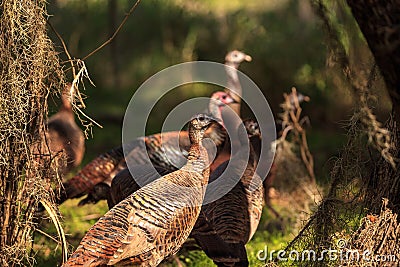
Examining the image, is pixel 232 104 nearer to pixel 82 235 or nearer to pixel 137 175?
pixel 82 235

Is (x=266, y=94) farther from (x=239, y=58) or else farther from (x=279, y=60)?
(x=239, y=58)

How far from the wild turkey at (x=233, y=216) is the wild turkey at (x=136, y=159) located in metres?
0.62

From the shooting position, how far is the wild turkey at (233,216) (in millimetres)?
4594

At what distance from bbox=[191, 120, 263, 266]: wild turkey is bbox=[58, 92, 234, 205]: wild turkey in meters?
0.62

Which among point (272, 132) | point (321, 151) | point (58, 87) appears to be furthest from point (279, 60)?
point (58, 87)

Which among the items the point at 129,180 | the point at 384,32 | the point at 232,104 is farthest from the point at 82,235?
the point at 384,32

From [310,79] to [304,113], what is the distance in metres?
0.71

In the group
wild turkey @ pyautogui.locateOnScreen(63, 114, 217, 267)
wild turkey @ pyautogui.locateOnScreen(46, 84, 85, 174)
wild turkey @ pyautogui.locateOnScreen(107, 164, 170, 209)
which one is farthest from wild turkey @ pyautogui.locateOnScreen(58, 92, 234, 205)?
wild turkey @ pyautogui.locateOnScreen(63, 114, 217, 267)

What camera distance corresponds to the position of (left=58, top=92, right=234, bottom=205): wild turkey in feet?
20.9

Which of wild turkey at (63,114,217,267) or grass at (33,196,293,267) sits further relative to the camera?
grass at (33,196,293,267)

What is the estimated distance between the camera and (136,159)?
634 cm

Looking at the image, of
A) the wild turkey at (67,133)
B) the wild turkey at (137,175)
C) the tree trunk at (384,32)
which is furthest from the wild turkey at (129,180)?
the tree trunk at (384,32)

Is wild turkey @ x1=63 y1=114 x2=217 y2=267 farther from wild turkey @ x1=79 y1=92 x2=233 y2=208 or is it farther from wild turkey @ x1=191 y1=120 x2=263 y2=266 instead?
wild turkey @ x1=79 y1=92 x2=233 y2=208

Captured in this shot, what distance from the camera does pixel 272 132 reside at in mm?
6852
